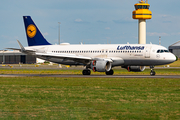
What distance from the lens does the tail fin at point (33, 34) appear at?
165ft

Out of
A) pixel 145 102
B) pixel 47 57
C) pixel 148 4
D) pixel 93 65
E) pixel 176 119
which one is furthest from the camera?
pixel 148 4

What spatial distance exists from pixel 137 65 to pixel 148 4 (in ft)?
279

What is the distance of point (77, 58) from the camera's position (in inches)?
1705

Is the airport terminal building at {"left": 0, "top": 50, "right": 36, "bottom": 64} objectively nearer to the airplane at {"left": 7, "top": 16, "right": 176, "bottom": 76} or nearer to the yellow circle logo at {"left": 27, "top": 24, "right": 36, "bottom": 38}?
the yellow circle logo at {"left": 27, "top": 24, "right": 36, "bottom": 38}

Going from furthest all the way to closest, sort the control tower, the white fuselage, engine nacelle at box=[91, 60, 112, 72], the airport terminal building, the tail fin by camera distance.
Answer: the airport terminal building < the control tower < the tail fin < the white fuselage < engine nacelle at box=[91, 60, 112, 72]

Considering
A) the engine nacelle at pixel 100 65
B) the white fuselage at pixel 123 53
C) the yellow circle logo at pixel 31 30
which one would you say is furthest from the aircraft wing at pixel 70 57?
the yellow circle logo at pixel 31 30

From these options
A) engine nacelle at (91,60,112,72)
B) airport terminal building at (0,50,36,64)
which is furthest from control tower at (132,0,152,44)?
engine nacelle at (91,60,112,72)

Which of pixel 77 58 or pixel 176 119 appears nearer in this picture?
pixel 176 119

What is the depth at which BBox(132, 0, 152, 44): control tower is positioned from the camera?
122m

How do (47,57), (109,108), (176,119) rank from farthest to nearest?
1. (47,57)
2. (109,108)
3. (176,119)

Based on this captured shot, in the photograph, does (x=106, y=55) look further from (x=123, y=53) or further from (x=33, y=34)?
(x=33, y=34)

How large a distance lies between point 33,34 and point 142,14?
3110 inches

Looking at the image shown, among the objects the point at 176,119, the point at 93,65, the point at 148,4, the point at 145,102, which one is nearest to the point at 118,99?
the point at 145,102

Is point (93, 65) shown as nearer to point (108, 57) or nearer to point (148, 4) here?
point (108, 57)
